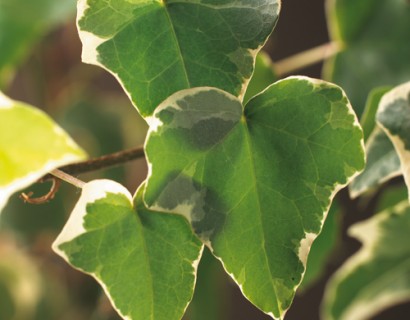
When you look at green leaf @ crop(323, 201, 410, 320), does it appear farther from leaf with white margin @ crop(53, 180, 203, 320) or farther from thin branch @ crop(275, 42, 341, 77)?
leaf with white margin @ crop(53, 180, 203, 320)

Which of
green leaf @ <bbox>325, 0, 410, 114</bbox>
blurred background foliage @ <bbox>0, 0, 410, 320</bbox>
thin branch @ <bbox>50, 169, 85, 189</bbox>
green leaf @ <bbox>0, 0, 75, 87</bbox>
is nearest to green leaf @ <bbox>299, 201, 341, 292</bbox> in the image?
blurred background foliage @ <bbox>0, 0, 410, 320</bbox>

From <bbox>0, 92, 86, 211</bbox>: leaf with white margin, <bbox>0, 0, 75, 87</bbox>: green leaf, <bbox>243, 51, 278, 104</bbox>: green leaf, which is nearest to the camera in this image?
<bbox>0, 92, 86, 211</bbox>: leaf with white margin

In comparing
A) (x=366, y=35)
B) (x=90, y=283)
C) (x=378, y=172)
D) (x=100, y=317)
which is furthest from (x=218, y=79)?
(x=90, y=283)

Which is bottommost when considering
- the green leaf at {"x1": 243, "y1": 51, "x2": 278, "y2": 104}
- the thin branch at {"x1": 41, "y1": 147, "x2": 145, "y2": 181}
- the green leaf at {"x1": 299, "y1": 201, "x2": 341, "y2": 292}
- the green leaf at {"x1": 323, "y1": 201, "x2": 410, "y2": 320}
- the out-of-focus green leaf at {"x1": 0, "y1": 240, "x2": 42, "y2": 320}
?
the out-of-focus green leaf at {"x1": 0, "y1": 240, "x2": 42, "y2": 320}

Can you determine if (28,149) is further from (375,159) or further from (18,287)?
(18,287)

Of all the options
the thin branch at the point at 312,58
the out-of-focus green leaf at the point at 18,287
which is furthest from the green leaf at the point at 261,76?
the out-of-focus green leaf at the point at 18,287

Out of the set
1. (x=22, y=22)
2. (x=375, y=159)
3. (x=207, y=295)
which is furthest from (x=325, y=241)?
(x=22, y=22)

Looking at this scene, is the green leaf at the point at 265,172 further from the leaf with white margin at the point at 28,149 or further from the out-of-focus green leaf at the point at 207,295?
the out-of-focus green leaf at the point at 207,295
